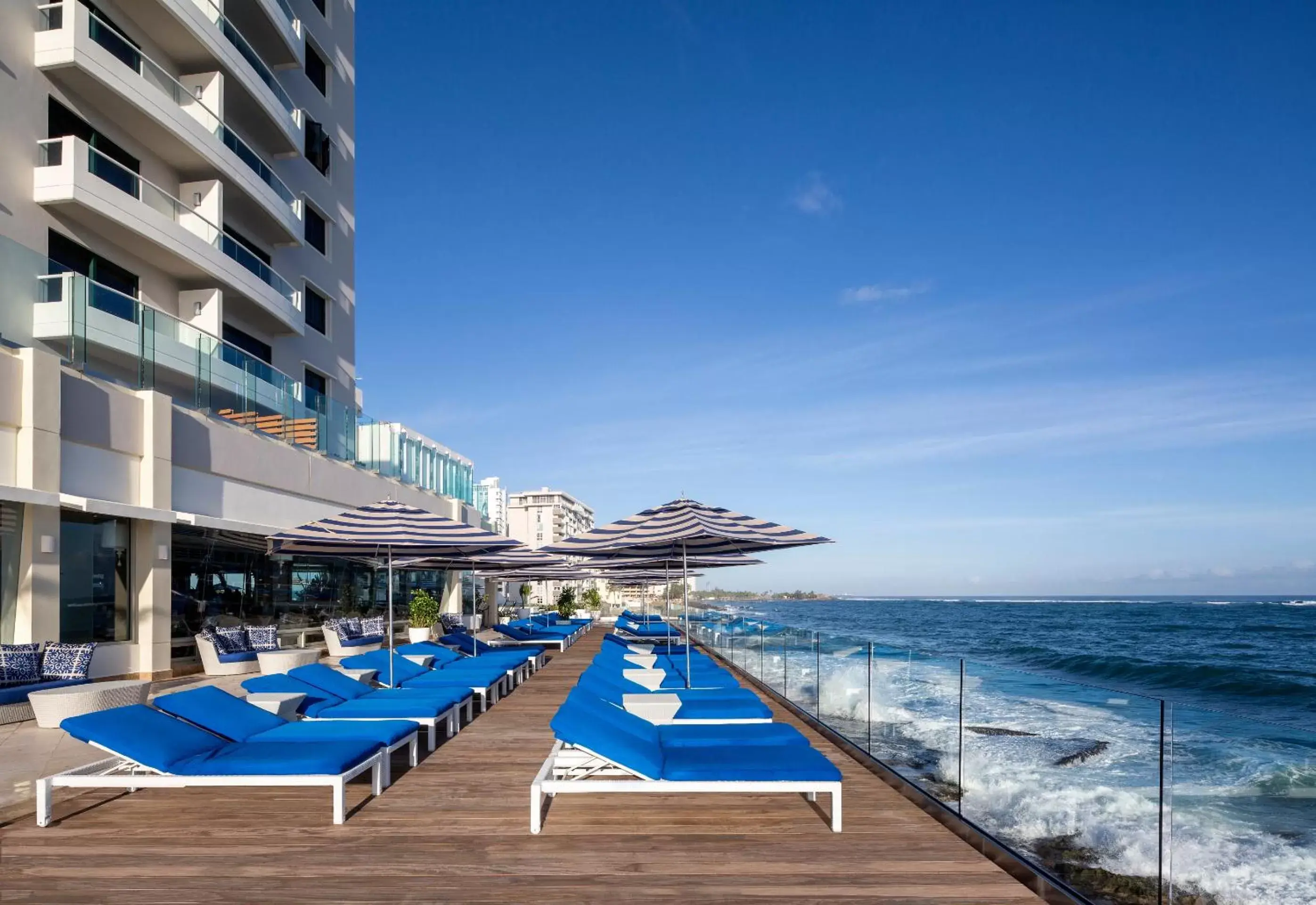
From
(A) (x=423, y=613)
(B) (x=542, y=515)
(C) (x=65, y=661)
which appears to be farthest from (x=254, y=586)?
(B) (x=542, y=515)

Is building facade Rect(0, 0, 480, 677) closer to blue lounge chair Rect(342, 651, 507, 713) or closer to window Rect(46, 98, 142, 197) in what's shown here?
window Rect(46, 98, 142, 197)

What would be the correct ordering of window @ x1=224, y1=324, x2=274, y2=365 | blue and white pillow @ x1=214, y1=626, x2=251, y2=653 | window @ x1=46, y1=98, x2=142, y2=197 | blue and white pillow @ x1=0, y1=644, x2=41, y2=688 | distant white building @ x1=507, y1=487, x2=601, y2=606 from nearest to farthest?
blue and white pillow @ x1=0, y1=644, x2=41, y2=688 → blue and white pillow @ x1=214, y1=626, x2=251, y2=653 → window @ x1=46, y1=98, x2=142, y2=197 → window @ x1=224, y1=324, x2=274, y2=365 → distant white building @ x1=507, y1=487, x2=601, y2=606

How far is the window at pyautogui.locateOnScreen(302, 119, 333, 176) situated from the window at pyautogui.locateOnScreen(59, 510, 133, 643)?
39.7ft

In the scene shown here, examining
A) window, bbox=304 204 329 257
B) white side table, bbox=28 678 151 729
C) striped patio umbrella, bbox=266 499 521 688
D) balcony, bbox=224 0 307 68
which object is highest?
balcony, bbox=224 0 307 68

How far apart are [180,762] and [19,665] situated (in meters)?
5.57

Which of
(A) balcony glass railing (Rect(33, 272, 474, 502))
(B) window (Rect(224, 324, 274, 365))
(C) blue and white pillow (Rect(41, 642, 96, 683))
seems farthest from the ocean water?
(B) window (Rect(224, 324, 274, 365))

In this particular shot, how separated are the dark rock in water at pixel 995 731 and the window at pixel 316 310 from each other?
1915 centimetres

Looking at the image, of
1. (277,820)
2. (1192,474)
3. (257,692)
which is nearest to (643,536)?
(257,692)

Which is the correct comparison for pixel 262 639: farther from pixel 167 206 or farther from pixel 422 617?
pixel 167 206

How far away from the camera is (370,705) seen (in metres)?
7.07

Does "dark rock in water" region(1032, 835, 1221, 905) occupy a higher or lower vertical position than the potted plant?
higher

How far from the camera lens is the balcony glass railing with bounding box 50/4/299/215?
14.2 metres

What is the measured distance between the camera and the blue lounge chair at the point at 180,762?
4.86m

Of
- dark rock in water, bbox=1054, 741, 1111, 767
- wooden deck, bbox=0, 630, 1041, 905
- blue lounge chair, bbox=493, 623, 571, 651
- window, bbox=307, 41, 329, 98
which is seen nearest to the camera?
wooden deck, bbox=0, 630, 1041, 905
